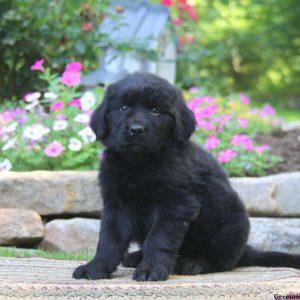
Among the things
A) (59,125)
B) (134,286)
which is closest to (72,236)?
(59,125)

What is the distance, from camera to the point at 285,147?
7.24 metres

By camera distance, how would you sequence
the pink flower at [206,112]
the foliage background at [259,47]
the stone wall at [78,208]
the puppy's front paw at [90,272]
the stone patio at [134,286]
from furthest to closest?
1. the foliage background at [259,47]
2. the pink flower at [206,112]
3. the stone wall at [78,208]
4. the puppy's front paw at [90,272]
5. the stone patio at [134,286]

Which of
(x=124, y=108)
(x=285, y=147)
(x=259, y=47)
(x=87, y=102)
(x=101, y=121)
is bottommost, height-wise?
(x=259, y=47)

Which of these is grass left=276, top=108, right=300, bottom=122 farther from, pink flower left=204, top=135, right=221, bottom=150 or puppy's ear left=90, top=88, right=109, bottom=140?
puppy's ear left=90, top=88, right=109, bottom=140

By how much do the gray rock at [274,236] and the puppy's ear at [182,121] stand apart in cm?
152

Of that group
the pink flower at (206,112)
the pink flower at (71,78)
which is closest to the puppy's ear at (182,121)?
the pink flower at (71,78)

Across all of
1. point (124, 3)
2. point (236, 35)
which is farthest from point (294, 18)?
point (124, 3)

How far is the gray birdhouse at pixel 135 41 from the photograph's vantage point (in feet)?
25.2

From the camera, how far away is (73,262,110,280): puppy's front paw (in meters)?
3.71

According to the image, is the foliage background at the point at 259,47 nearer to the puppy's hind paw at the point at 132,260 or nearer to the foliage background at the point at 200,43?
the foliage background at the point at 200,43

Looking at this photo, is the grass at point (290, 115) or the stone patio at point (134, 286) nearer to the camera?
the stone patio at point (134, 286)

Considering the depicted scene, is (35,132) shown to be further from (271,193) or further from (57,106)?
(271,193)

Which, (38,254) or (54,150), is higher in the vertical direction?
(54,150)

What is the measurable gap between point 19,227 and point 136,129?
174cm
